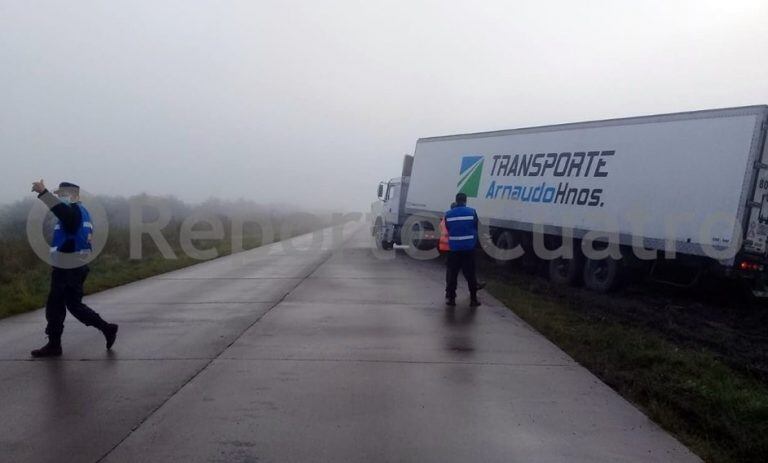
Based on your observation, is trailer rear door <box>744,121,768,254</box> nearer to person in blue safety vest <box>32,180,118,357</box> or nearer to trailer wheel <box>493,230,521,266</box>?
trailer wheel <box>493,230,521,266</box>

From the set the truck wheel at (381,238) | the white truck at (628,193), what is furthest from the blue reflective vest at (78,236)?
the truck wheel at (381,238)

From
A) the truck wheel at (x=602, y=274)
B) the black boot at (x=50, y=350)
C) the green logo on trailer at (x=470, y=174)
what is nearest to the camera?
the black boot at (x=50, y=350)

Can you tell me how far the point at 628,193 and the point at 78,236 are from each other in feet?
30.7

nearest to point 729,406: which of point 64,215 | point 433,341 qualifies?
point 433,341

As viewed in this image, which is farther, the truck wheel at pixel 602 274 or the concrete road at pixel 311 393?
the truck wheel at pixel 602 274

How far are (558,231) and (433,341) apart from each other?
7.10m

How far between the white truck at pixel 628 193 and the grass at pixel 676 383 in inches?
94.3

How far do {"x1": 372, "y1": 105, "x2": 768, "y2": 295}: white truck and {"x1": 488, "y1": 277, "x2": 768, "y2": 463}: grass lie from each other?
2395 mm

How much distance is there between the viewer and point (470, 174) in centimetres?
1834

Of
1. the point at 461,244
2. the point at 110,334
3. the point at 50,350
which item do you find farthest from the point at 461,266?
the point at 50,350

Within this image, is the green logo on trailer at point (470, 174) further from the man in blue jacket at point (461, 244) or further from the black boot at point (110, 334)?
the black boot at point (110, 334)

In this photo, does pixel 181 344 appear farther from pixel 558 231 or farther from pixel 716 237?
pixel 558 231

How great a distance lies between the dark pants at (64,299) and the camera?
7.05 m

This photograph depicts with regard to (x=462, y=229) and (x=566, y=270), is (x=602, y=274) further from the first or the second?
(x=462, y=229)
